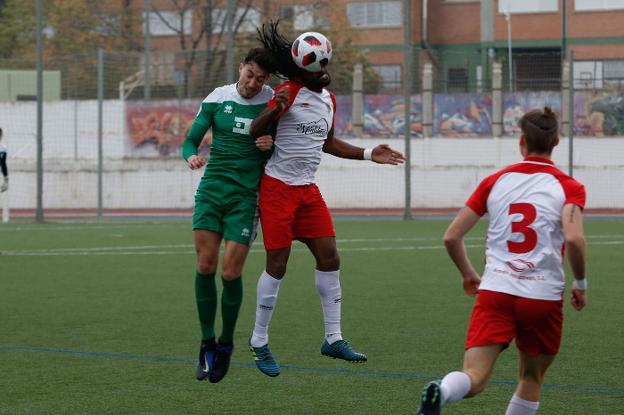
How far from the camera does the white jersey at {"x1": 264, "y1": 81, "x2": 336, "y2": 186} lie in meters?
8.32

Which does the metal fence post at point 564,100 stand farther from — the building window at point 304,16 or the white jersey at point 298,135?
the white jersey at point 298,135

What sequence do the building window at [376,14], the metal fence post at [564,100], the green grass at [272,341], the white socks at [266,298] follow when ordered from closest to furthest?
the green grass at [272,341], the white socks at [266,298], the metal fence post at [564,100], the building window at [376,14]

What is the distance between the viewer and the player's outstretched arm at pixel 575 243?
5512mm

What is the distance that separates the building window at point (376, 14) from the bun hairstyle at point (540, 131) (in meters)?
50.7

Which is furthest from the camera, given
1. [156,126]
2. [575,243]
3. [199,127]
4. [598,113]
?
[156,126]

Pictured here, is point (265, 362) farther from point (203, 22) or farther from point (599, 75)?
point (203, 22)

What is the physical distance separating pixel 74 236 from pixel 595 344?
51.3 feet

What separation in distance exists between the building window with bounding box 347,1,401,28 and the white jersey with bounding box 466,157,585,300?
5088cm

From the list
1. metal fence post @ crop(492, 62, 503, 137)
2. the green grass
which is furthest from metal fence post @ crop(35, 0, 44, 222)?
metal fence post @ crop(492, 62, 503, 137)

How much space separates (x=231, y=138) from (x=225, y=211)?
0.49 m

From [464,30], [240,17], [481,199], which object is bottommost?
[481,199]

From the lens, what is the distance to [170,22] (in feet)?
165

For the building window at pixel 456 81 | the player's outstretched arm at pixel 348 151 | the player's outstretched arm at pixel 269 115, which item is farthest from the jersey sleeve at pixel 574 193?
the building window at pixel 456 81

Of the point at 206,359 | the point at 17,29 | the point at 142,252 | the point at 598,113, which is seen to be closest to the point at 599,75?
the point at 598,113
